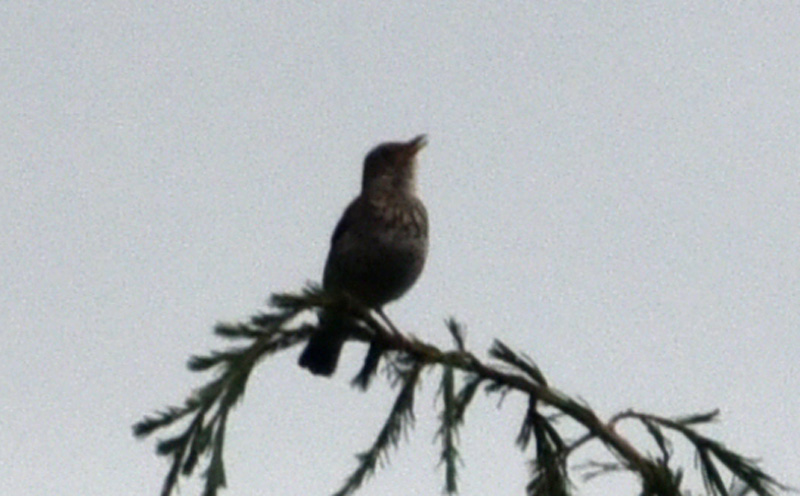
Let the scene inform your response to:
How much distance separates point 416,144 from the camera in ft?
33.0

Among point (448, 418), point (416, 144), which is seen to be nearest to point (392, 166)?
point (416, 144)

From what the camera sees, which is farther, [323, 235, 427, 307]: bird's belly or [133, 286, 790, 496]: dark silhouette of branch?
[323, 235, 427, 307]: bird's belly

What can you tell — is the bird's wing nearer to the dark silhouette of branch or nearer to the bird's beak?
the bird's beak

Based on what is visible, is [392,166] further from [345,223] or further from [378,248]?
[378,248]

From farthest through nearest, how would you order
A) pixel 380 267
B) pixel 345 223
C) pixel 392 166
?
1. pixel 392 166
2. pixel 345 223
3. pixel 380 267

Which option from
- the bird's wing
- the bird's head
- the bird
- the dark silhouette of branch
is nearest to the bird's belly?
the bird

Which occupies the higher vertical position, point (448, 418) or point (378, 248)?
point (378, 248)

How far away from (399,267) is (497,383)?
13.7 feet

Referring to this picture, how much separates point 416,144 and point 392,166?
0.26 metres

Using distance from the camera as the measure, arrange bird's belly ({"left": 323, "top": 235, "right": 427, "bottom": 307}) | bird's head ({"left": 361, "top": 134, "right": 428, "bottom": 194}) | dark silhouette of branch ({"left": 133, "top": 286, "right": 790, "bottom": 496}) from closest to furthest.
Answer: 1. dark silhouette of branch ({"left": 133, "top": 286, "right": 790, "bottom": 496})
2. bird's belly ({"left": 323, "top": 235, "right": 427, "bottom": 307})
3. bird's head ({"left": 361, "top": 134, "right": 428, "bottom": 194})

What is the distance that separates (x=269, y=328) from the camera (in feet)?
15.2

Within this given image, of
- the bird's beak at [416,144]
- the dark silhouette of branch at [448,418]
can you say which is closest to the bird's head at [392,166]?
the bird's beak at [416,144]

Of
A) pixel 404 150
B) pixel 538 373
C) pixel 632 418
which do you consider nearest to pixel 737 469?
pixel 632 418

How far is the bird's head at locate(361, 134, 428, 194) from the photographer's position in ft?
31.6
